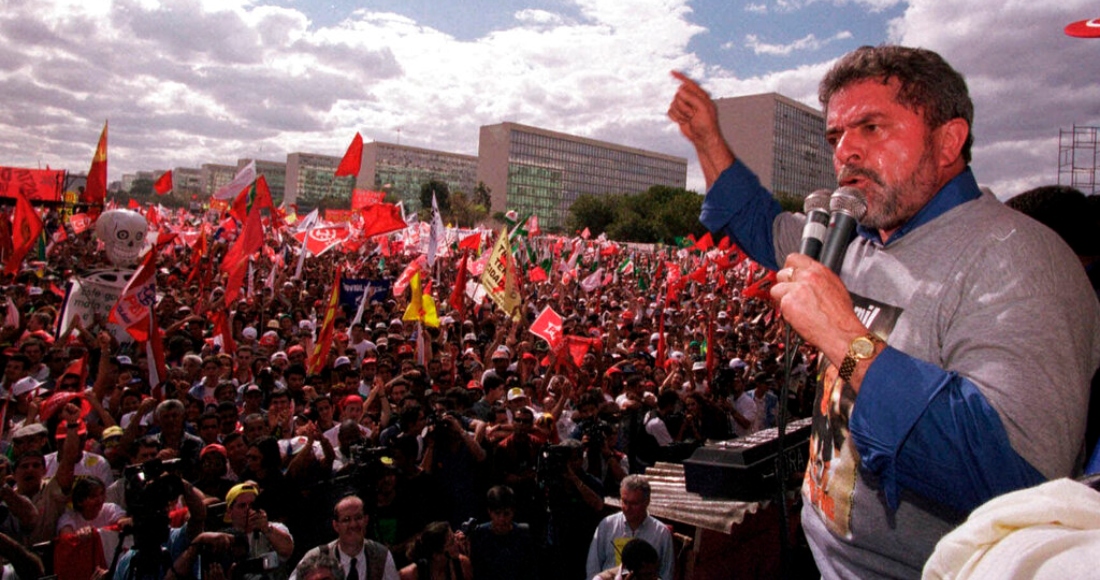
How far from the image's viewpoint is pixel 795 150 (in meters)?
110

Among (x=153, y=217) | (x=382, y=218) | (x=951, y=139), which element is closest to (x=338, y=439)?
(x=951, y=139)

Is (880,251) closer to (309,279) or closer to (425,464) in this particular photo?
(425,464)

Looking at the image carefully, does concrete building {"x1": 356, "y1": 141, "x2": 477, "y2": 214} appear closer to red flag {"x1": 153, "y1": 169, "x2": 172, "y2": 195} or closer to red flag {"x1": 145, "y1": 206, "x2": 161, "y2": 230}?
red flag {"x1": 145, "y1": 206, "x2": 161, "y2": 230}

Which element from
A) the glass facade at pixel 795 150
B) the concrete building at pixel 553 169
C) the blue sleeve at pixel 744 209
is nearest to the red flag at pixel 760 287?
the blue sleeve at pixel 744 209

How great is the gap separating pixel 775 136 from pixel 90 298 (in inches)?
4092

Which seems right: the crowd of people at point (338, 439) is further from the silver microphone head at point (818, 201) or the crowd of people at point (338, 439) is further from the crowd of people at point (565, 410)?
the silver microphone head at point (818, 201)

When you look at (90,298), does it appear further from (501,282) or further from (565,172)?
(565,172)

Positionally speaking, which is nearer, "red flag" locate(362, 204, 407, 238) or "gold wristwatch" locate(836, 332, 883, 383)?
"gold wristwatch" locate(836, 332, 883, 383)

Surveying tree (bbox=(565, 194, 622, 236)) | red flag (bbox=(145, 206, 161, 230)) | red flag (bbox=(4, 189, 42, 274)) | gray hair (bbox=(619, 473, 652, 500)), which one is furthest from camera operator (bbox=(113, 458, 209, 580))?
tree (bbox=(565, 194, 622, 236))

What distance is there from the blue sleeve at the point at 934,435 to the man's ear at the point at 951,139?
0.54 meters

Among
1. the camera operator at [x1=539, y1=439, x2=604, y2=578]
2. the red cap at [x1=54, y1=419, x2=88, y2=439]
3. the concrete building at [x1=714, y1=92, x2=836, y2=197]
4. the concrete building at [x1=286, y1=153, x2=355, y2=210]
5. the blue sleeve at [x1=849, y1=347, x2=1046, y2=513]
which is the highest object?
the concrete building at [x1=714, y1=92, x2=836, y2=197]

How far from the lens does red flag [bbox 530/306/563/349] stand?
33.5 feet

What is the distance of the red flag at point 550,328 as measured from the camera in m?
10.2

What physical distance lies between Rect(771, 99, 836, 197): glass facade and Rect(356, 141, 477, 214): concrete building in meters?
62.8
